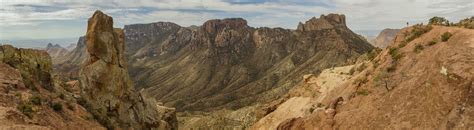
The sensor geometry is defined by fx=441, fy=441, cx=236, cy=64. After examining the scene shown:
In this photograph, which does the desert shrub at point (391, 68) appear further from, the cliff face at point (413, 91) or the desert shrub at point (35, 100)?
the desert shrub at point (35, 100)

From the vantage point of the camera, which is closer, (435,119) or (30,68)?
(435,119)

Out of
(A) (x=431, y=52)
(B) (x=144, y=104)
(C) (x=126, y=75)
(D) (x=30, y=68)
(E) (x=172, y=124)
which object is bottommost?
(E) (x=172, y=124)

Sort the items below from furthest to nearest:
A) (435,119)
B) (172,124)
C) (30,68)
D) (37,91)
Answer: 1. (172,124)
2. (30,68)
3. (37,91)
4. (435,119)

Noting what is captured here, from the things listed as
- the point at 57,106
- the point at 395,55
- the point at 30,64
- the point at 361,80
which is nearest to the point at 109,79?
the point at 30,64

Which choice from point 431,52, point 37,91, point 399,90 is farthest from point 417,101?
point 37,91

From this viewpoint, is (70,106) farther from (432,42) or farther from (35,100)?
(432,42)

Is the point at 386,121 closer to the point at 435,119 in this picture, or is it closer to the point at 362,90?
the point at 435,119

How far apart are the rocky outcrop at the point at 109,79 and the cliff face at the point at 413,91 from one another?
1967 cm

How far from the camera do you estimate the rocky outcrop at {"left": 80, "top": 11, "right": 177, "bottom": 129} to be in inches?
1735

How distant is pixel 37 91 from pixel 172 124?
35.7m

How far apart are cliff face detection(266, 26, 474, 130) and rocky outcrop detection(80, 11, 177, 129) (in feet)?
64.5

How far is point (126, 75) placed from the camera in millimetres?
50125

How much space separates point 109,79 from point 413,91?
30.8 m

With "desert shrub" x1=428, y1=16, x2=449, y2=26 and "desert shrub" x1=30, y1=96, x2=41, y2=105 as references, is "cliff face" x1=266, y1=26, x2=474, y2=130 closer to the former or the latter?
"desert shrub" x1=428, y1=16, x2=449, y2=26
